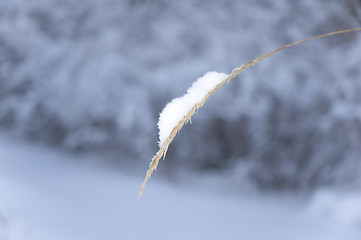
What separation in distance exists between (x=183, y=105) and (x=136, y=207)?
0.90 m

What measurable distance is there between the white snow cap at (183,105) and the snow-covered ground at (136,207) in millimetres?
840

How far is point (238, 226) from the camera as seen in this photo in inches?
47.3

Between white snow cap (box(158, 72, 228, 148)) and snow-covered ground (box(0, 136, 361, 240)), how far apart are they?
0.84 meters

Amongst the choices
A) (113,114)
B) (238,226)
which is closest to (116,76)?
(113,114)

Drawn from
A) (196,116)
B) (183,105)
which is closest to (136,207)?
(196,116)

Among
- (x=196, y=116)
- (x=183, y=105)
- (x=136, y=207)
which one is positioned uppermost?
(x=196, y=116)

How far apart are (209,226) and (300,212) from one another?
270 mm

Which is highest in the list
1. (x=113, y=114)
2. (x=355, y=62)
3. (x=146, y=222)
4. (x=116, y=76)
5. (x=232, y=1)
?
(x=232, y=1)

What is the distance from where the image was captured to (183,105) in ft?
1.14

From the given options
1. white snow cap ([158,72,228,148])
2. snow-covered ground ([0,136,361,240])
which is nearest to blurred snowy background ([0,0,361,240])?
snow-covered ground ([0,136,361,240])

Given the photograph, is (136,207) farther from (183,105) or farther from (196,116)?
(183,105)

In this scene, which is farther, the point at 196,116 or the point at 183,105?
the point at 196,116

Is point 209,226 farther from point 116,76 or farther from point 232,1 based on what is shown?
point 232,1

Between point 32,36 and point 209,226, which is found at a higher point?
point 32,36
